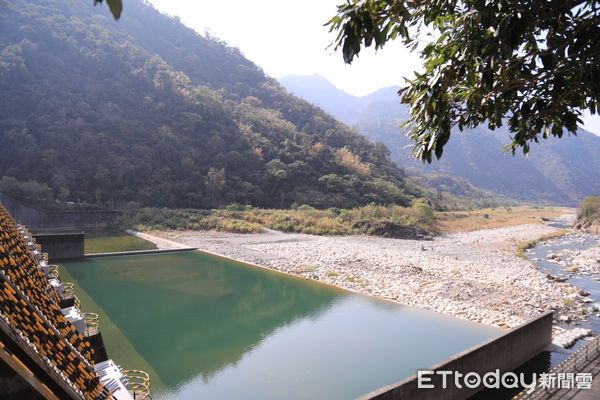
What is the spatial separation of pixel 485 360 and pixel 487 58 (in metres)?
5.28

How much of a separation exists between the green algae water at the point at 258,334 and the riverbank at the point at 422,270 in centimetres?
93

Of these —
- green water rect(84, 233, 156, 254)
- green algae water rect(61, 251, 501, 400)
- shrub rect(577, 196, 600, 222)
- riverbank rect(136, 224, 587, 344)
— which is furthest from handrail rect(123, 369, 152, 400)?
shrub rect(577, 196, 600, 222)

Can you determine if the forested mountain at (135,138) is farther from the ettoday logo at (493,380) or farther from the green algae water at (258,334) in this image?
the ettoday logo at (493,380)

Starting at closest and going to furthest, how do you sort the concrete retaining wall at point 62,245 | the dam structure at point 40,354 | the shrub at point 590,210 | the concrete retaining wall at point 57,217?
the dam structure at point 40,354, the concrete retaining wall at point 62,245, the concrete retaining wall at point 57,217, the shrub at point 590,210

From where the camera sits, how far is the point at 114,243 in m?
20.1

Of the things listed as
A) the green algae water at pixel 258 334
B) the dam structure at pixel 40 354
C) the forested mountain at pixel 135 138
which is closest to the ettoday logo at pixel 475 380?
the green algae water at pixel 258 334

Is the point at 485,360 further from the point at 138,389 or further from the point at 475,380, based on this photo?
the point at 138,389

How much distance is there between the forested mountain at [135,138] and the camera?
31.7m

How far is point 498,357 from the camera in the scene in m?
6.42

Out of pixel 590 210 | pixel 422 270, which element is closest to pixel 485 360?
pixel 422 270

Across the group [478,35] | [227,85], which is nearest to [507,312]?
[478,35]

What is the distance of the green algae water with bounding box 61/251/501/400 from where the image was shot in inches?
272

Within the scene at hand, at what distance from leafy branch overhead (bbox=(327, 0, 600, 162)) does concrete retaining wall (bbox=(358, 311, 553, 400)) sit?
117 inches

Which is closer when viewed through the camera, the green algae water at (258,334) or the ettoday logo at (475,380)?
the ettoday logo at (475,380)
